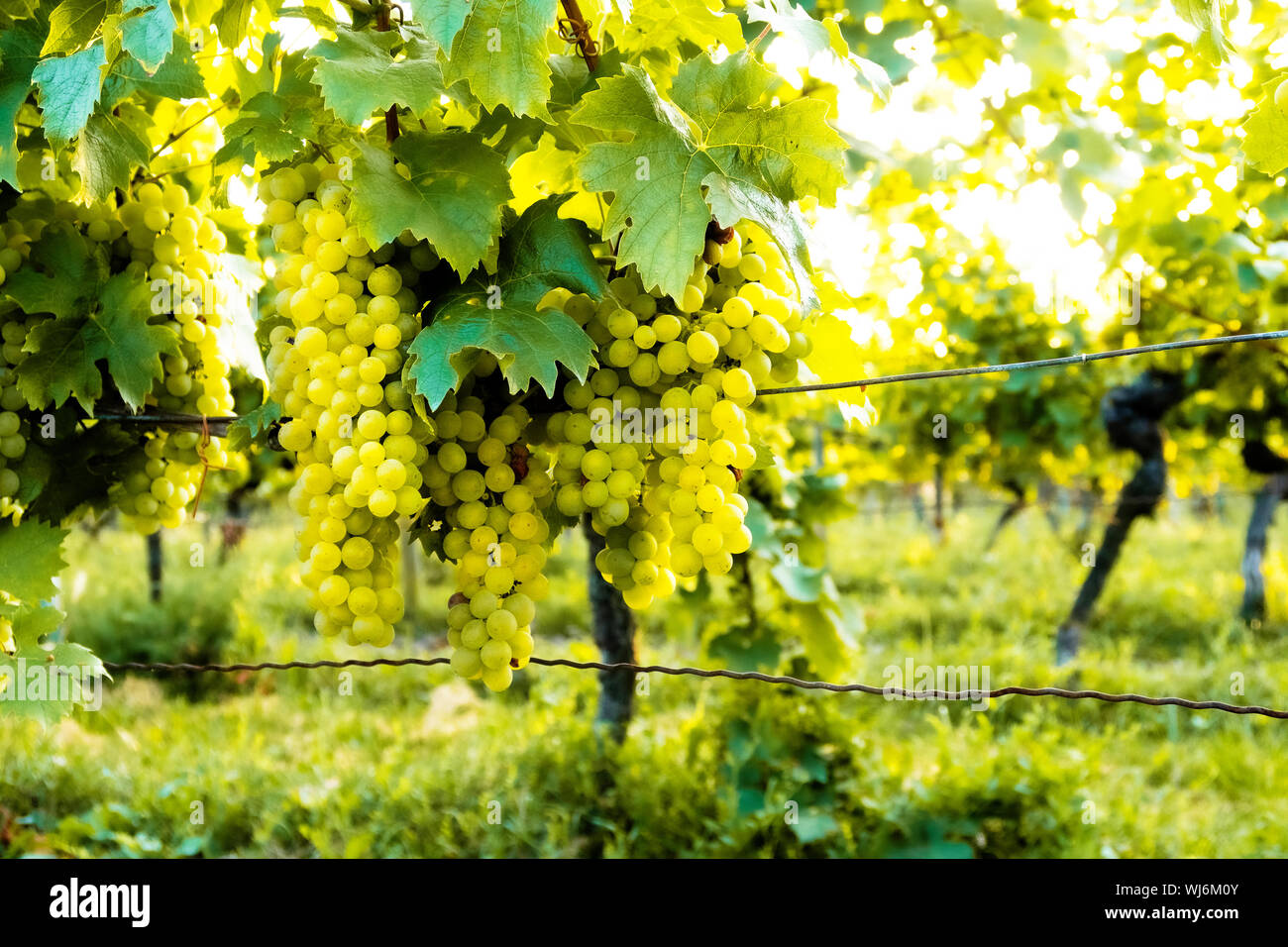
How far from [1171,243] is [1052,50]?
1.35 meters

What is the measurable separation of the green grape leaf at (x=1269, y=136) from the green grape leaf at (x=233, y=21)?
4.12 feet

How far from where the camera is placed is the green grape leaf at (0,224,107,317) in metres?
1.42

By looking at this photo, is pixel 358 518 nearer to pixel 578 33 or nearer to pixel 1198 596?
pixel 578 33

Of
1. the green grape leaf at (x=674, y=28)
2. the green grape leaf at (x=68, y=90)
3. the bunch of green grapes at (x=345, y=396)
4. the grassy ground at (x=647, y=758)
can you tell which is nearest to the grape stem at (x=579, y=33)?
the green grape leaf at (x=674, y=28)

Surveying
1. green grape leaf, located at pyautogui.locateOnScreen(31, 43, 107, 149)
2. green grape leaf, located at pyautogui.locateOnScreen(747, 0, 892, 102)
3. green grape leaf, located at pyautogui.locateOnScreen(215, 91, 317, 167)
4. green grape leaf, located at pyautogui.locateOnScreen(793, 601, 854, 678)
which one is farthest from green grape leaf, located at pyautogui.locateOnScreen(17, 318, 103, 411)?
green grape leaf, located at pyautogui.locateOnScreen(793, 601, 854, 678)

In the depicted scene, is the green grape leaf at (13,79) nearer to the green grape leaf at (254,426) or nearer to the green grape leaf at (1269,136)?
the green grape leaf at (254,426)

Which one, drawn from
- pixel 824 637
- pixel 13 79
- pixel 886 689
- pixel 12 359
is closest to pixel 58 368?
pixel 12 359

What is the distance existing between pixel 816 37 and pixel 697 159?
0.94ft

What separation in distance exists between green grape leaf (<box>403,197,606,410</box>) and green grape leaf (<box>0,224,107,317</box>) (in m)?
0.73

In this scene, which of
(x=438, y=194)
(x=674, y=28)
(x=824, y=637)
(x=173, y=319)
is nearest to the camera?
(x=438, y=194)

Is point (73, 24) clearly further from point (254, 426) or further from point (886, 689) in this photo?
point (886, 689)

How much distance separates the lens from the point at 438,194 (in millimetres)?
1040

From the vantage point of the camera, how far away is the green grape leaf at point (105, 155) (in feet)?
4.34
